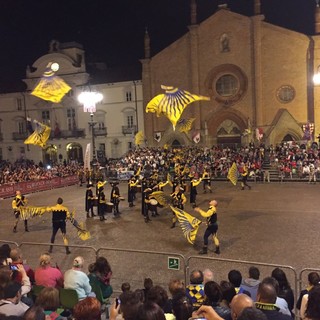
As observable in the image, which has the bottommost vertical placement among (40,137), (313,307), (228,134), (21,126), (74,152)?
(313,307)

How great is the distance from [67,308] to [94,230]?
30.9ft

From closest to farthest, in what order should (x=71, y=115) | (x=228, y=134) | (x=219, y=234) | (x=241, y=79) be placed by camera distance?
1. (x=219, y=234)
2. (x=241, y=79)
3. (x=228, y=134)
4. (x=71, y=115)

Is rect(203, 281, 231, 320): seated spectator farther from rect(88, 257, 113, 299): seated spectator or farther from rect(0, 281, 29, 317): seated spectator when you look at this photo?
rect(88, 257, 113, 299): seated spectator

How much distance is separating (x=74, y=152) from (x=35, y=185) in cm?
2128

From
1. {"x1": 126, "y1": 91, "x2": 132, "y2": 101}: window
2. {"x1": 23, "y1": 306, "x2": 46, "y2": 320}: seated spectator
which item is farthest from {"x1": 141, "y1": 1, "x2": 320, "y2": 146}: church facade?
{"x1": 23, "y1": 306, "x2": 46, "y2": 320}: seated spectator

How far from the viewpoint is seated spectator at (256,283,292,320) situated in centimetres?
456

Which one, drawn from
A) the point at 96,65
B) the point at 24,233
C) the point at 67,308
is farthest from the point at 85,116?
the point at 67,308

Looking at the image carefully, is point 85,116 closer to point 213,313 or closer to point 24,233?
point 24,233

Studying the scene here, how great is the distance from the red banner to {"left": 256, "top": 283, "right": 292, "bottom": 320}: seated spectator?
25308 millimetres

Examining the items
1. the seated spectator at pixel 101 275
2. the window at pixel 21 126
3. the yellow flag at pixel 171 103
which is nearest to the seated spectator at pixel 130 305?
the seated spectator at pixel 101 275

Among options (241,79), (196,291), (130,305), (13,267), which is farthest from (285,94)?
(130,305)

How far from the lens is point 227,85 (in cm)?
3909

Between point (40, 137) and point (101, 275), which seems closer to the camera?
point (101, 275)

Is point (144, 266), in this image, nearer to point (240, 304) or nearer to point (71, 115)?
point (240, 304)
